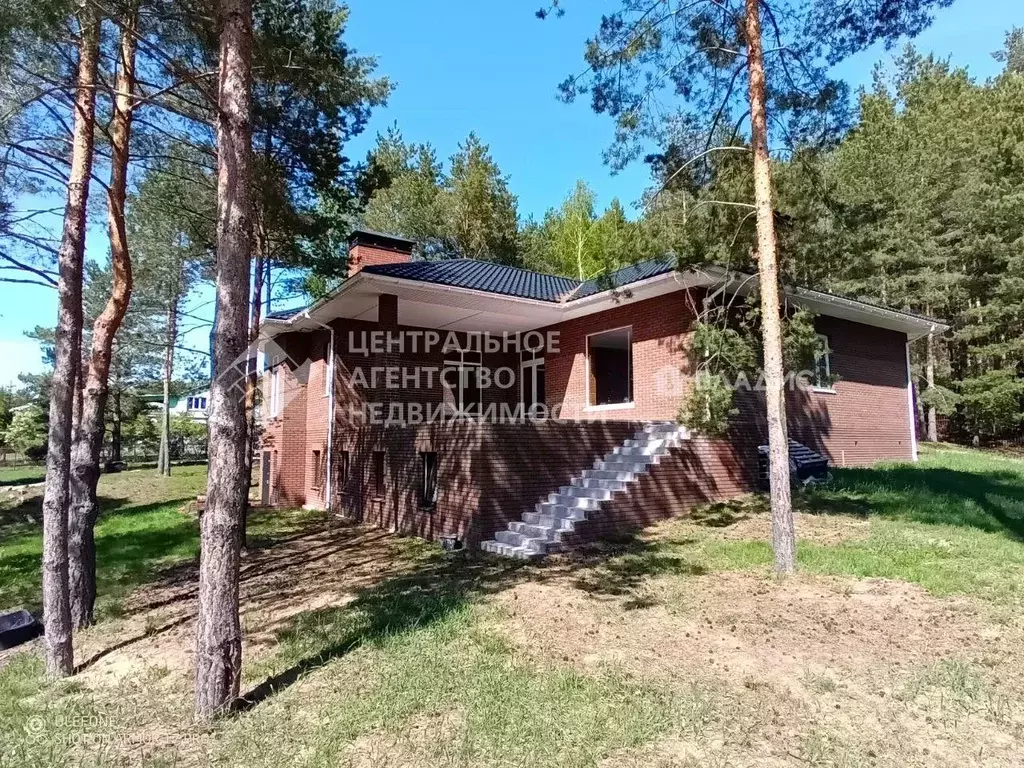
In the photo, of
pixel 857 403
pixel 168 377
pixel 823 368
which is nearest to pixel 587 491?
pixel 823 368

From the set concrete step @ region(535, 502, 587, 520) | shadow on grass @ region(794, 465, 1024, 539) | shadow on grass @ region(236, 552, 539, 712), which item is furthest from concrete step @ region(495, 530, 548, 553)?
shadow on grass @ region(794, 465, 1024, 539)

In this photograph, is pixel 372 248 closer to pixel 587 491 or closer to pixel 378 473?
pixel 378 473

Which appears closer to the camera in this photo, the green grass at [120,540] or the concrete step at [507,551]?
the concrete step at [507,551]

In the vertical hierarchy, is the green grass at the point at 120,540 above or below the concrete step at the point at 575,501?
below

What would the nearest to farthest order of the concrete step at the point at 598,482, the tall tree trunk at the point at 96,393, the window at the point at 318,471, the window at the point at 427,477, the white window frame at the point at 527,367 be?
the tall tree trunk at the point at 96,393
the concrete step at the point at 598,482
the window at the point at 427,477
the window at the point at 318,471
the white window frame at the point at 527,367

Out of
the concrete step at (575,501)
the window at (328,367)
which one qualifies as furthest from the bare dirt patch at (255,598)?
the window at (328,367)

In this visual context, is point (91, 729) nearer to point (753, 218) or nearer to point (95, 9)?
point (95, 9)

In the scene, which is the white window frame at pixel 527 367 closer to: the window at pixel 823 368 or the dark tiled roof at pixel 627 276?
the dark tiled roof at pixel 627 276

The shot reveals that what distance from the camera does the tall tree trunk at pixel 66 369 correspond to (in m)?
5.01

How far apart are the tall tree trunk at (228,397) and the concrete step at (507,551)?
4.19 m

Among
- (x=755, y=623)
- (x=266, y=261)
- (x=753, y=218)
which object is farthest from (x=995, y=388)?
(x=266, y=261)

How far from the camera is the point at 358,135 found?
9383 mm

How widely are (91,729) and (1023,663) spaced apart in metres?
6.30

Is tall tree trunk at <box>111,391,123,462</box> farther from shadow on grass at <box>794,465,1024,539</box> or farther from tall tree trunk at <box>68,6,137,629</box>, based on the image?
shadow on grass at <box>794,465,1024,539</box>
